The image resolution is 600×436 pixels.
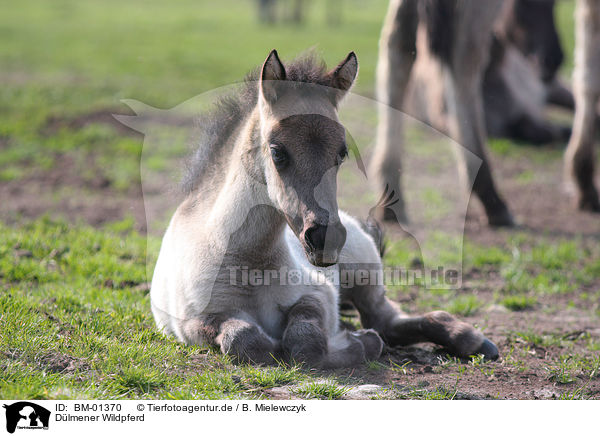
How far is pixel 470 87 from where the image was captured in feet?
23.3

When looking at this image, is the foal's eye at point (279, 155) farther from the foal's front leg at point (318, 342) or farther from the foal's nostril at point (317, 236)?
the foal's front leg at point (318, 342)

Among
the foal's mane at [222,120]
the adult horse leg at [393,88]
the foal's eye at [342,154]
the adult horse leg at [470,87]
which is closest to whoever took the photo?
the foal's eye at [342,154]

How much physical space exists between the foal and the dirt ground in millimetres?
218

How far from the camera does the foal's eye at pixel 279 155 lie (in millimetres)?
3430

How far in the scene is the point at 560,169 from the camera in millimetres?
9945

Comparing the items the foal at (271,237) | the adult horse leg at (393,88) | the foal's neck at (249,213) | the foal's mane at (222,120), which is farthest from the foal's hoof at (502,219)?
the foal's neck at (249,213)

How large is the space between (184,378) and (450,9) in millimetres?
4971

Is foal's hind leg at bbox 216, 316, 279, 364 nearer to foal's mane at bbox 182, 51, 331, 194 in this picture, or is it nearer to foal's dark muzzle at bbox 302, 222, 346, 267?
foal's dark muzzle at bbox 302, 222, 346, 267

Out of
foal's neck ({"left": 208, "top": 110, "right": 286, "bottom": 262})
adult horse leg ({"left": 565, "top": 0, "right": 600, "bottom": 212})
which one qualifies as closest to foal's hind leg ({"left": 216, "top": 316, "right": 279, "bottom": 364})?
foal's neck ({"left": 208, "top": 110, "right": 286, "bottom": 262})

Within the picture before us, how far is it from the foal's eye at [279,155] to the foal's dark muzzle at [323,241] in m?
0.40

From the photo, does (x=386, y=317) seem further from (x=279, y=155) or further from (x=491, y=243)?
(x=491, y=243)
